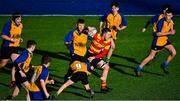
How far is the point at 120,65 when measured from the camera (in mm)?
14133

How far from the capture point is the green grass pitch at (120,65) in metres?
11.5

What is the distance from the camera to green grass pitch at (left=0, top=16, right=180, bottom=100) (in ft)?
37.8

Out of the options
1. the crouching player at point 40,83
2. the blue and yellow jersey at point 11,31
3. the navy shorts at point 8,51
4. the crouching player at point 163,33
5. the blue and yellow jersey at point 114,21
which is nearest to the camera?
the crouching player at point 40,83

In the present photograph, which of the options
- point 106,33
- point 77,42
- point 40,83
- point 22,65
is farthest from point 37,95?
point 106,33

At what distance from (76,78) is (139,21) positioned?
404 inches

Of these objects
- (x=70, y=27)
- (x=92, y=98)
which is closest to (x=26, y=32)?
(x=70, y=27)

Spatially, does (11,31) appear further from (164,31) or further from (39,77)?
(164,31)

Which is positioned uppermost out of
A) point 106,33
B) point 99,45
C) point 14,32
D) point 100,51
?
point 14,32

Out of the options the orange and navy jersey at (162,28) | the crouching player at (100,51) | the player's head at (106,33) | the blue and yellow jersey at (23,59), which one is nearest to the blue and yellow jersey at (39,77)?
the blue and yellow jersey at (23,59)

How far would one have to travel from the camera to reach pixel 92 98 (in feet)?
36.6

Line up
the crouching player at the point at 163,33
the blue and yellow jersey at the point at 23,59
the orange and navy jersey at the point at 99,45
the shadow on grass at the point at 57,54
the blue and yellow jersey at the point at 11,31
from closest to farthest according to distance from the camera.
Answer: the blue and yellow jersey at the point at 23,59, the orange and navy jersey at the point at 99,45, the blue and yellow jersey at the point at 11,31, the crouching player at the point at 163,33, the shadow on grass at the point at 57,54

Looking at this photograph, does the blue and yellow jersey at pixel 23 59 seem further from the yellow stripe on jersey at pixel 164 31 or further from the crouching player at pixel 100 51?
the yellow stripe on jersey at pixel 164 31

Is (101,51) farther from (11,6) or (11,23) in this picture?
(11,6)

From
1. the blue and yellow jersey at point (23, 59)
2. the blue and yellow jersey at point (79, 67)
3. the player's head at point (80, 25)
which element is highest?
the player's head at point (80, 25)
